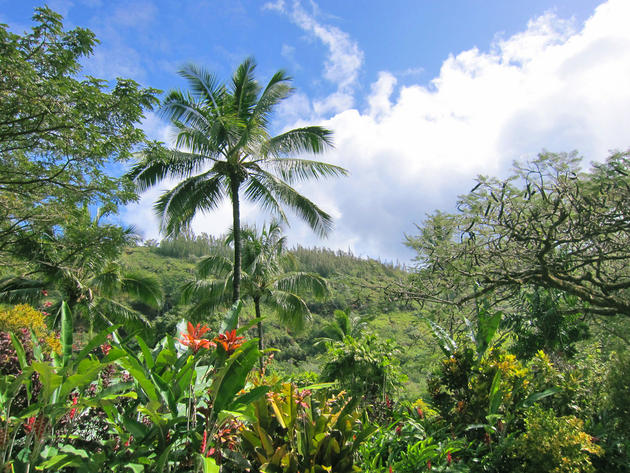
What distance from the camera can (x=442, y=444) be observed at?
283cm

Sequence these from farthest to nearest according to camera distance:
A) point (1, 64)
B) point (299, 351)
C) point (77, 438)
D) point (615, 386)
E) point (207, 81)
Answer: point (299, 351) → point (207, 81) → point (1, 64) → point (615, 386) → point (77, 438)

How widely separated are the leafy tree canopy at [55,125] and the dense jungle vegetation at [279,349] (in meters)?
0.03

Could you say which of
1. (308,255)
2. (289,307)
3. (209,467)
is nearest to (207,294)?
(289,307)

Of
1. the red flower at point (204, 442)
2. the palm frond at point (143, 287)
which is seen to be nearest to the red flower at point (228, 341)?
the red flower at point (204, 442)

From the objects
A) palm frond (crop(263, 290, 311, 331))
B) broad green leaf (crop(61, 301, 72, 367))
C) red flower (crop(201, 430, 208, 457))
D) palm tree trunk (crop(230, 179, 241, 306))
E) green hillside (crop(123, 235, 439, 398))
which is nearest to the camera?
red flower (crop(201, 430, 208, 457))

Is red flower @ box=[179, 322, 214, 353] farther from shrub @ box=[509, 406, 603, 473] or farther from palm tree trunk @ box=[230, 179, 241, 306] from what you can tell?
palm tree trunk @ box=[230, 179, 241, 306]

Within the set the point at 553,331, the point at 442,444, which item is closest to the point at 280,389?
the point at 442,444

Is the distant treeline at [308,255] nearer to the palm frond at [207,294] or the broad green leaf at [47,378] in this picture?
the palm frond at [207,294]

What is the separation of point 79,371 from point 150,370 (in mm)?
352

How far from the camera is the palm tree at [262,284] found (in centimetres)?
1202

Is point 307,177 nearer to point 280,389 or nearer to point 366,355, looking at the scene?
point 366,355

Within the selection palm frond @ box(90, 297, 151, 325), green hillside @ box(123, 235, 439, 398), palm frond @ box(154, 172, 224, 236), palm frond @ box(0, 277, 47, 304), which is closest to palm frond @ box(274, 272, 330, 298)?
green hillside @ box(123, 235, 439, 398)

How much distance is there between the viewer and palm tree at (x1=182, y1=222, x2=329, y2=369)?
12016 mm

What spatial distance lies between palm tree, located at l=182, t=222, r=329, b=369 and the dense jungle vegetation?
256cm
